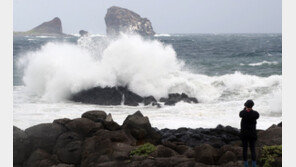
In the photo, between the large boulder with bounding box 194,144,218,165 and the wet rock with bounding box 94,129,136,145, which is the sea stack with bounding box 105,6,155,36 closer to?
the wet rock with bounding box 94,129,136,145

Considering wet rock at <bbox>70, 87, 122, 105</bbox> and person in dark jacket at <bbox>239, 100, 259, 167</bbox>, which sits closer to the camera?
person in dark jacket at <bbox>239, 100, 259, 167</bbox>

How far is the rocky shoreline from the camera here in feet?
29.8

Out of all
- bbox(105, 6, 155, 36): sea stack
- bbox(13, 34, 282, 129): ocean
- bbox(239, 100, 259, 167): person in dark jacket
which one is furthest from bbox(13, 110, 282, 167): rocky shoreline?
bbox(105, 6, 155, 36): sea stack

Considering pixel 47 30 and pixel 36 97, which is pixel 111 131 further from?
pixel 47 30

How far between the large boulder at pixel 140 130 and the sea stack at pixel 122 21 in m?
84.7

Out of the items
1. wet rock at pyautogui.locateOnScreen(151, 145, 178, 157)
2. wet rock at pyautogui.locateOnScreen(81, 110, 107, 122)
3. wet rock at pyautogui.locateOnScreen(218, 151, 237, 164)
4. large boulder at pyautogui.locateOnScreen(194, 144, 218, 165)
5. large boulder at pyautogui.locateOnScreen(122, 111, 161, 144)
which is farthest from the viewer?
wet rock at pyautogui.locateOnScreen(81, 110, 107, 122)

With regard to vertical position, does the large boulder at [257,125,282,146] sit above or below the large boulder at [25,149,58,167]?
above

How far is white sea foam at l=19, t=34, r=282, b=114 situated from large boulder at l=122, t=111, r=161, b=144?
1092 centimetres

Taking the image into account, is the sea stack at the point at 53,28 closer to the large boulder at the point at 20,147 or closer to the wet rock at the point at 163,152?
the large boulder at the point at 20,147

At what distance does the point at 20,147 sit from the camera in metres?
10.2

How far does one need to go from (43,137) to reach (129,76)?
1352cm

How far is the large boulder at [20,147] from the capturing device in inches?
400

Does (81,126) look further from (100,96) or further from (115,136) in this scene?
(100,96)

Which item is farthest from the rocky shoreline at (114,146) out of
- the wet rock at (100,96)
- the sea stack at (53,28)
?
the sea stack at (53,28)
